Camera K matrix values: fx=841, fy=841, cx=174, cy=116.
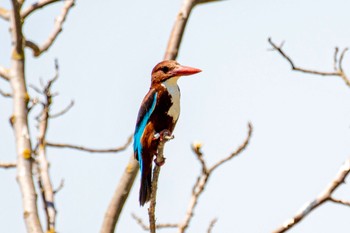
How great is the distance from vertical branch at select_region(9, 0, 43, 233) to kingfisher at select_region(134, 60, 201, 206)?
1.05m

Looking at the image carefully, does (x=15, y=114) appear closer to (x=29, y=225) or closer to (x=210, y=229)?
(x=29, y=225)

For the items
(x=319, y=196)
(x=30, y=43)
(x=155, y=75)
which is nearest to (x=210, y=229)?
(x=319, y=196)

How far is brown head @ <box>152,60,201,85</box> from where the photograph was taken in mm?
5812

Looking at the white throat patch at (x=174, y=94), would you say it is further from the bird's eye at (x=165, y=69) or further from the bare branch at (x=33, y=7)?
the bare branch at (x=33, y=7)

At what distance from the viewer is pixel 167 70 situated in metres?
5.89

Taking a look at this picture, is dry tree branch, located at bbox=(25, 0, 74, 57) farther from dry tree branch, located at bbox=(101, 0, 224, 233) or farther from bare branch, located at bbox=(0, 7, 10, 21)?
dry tree branch, located at bbox=(101, 0, 224, 233)

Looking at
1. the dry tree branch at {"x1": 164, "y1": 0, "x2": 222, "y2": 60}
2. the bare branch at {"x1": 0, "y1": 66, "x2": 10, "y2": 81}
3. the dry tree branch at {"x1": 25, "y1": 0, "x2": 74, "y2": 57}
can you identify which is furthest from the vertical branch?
the dry tree branch at {"x1": 164, "y1": 0, "x2": 222, "y2": 60}

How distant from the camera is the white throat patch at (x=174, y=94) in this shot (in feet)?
18.9

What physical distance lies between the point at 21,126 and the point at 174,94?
4.60 feet

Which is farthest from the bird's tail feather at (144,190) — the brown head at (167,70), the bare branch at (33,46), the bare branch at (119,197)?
the bare branch at (33,46)

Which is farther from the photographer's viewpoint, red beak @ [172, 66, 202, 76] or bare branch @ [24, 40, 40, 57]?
bare branch @ [24, 40, 40, 57]

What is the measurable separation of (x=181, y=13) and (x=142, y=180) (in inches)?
62.0

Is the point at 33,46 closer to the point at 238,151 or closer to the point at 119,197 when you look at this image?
the point at 119,197

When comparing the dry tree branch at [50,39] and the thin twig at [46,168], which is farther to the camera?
the dry tree branch at [50,39]
